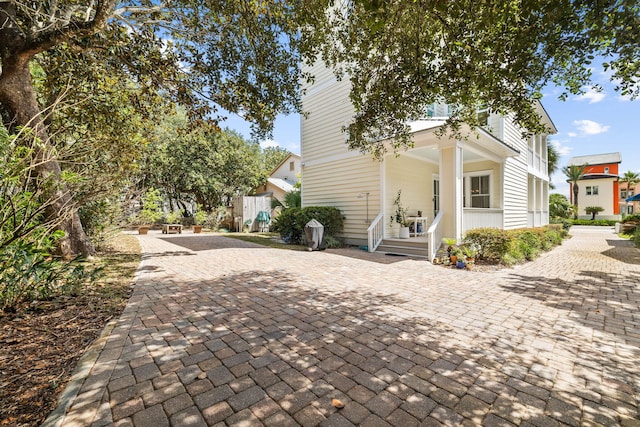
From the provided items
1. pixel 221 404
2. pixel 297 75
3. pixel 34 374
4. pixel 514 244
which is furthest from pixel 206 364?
pixel 514 244

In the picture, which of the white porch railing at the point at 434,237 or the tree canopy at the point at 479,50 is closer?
the tree canopy at the point at 479,50

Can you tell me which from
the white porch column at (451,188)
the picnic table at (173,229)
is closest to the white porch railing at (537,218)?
the white porch column at (451,188)

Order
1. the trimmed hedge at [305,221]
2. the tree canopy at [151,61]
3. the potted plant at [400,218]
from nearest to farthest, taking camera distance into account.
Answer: the tree canopy at [151,61]
the potted plant at [400,218]
the trimmed hedge at [305,221]

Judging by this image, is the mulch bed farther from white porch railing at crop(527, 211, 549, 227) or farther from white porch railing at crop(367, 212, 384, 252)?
white porch railing at crop(527, 211, 549, 227)

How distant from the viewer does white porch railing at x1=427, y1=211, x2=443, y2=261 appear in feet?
25.1

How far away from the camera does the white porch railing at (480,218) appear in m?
8.73

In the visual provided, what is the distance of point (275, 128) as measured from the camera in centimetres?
622

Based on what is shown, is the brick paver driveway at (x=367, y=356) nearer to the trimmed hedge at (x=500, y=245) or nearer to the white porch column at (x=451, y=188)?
the trimmed hedge at (x=500, y=245)

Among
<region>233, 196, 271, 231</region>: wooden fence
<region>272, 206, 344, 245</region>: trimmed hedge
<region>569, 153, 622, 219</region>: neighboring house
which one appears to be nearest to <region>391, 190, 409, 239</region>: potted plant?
<region>272, 206, 344, 245</region>: trimmed hedge

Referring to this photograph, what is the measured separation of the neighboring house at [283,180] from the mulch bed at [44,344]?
64.5 feet

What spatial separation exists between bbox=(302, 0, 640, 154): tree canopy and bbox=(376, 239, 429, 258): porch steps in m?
4.15

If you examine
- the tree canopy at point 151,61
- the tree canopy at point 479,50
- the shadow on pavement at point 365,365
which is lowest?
the shadow on pavement at point 365,365

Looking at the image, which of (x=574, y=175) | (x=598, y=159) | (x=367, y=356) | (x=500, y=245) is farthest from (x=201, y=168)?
(x=598, y=159)

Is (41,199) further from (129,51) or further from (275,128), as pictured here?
(275,128)
